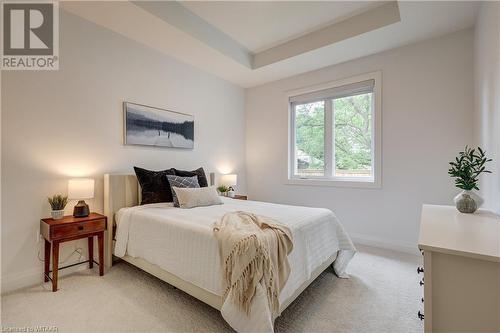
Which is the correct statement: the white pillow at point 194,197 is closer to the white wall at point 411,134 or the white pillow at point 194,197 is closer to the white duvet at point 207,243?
the white duvet at point 207,243

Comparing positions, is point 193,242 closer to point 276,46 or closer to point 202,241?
point 202,241

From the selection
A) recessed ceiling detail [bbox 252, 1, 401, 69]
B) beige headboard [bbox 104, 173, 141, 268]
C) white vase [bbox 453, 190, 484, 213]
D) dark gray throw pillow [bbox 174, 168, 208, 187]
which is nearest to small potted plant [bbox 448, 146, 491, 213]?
white vase [bbox 453, 190, 484, 213]

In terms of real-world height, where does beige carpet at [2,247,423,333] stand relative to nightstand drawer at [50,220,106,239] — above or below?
below

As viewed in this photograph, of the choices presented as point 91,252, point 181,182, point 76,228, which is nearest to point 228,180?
point 181,182

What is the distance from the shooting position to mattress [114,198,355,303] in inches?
64.9

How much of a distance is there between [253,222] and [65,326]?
1484 mm

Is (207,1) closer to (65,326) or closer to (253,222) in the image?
(253,222)

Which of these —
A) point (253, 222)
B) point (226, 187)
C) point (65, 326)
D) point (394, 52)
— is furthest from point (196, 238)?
point (394, 52)

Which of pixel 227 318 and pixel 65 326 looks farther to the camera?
pixel 65 326

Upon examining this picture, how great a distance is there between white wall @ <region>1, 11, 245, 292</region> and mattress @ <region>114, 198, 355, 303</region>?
70 cm

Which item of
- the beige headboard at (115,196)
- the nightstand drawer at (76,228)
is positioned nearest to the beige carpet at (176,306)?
the beige headboard at (115,196)

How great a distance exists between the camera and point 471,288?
3.03 feet

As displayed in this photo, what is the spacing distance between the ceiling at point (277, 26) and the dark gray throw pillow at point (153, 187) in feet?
5.41

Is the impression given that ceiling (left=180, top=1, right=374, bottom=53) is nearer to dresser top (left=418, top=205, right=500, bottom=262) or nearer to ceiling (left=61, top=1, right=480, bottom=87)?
ceiling (left=61, top=1, right=480, bottom=87)
